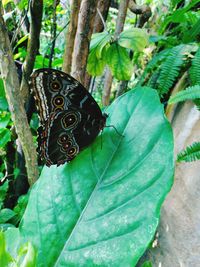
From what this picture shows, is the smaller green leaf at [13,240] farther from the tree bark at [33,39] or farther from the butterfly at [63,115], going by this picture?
the tree bark at [33,39]

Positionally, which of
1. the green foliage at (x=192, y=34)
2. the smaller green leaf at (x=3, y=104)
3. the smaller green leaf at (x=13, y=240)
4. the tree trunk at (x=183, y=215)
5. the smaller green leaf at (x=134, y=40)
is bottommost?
the tree trunk at (x=183, y=215)

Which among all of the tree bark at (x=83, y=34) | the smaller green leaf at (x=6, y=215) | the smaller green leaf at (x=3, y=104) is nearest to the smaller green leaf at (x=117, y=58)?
the tree bark at (x=83, y=34)

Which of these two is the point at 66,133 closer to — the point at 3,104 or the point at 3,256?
the point at 3,256

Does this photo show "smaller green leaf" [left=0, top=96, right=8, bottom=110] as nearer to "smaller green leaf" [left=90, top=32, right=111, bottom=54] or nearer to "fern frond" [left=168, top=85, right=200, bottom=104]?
"smaller green leaf" [left=90, top=32, right=111, bottom=54]

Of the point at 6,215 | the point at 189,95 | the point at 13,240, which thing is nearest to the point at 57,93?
the point at 13,240

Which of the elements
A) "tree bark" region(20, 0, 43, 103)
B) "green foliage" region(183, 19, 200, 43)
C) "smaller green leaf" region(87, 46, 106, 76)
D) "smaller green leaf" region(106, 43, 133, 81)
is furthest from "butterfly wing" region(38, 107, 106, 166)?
"green foliage" region(183, 19, 200, 43)
